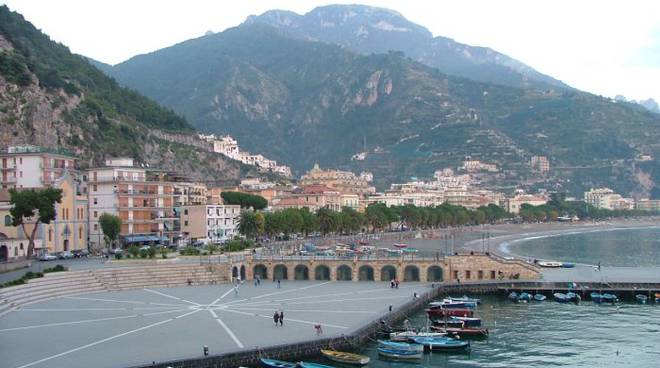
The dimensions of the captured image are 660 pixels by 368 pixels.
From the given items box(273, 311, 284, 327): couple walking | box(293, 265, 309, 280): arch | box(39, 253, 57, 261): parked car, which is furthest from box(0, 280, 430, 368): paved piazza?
box(39, 253, 57, 261): parked car

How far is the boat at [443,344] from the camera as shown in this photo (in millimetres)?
55000

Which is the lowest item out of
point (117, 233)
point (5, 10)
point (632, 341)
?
point (632, 341)

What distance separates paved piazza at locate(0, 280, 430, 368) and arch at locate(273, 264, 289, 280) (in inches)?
451

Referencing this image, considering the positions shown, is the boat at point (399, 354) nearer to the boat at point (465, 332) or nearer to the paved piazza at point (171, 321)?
the paved piazza at point (171, 321)

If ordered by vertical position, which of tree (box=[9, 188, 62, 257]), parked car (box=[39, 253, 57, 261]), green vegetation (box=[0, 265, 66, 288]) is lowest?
green vegetation (box=[0, 265, 66, 288])

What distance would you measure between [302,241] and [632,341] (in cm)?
7754

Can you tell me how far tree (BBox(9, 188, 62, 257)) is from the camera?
7769cm

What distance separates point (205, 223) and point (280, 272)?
91.5 ft

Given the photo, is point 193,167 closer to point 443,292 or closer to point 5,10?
point 5,10

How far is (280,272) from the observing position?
91188 mm

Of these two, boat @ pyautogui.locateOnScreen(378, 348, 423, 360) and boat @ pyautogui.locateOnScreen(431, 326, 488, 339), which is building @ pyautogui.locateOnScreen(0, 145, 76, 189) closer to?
boat @ pyautogui.locateOnScreen(431, 326, 488, 339)

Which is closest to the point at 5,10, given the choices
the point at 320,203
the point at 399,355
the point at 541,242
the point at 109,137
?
the point at 109,137

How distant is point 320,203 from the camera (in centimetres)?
18038

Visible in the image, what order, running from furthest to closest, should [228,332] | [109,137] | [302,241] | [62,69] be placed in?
[62,69] → [109,137] → [302,241] → [228,332]
